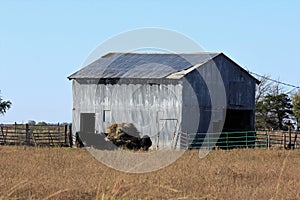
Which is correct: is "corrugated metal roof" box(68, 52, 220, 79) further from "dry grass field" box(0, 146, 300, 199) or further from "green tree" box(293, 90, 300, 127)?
"green tree" box(293, 90, 300, 127)

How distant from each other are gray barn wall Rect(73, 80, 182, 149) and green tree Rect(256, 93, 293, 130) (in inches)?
1154

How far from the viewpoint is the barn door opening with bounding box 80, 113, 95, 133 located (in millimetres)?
34438

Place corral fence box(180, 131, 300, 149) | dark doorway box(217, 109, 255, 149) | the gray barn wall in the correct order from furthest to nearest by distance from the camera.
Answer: dark doorway box(217, 109, 255, 149) < the gray barn wall < corral fence box(180, 131, 300, 149)

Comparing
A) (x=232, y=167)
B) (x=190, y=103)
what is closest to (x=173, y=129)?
(x=190, y=103)

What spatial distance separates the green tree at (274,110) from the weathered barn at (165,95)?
25.0 m

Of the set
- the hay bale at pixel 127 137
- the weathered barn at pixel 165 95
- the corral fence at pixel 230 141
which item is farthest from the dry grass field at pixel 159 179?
the weathered barn at pixel 165 95

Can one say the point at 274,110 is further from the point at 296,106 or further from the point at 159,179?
the point at 159,179

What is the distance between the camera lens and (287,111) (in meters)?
61.1

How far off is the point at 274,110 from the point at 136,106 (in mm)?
30862

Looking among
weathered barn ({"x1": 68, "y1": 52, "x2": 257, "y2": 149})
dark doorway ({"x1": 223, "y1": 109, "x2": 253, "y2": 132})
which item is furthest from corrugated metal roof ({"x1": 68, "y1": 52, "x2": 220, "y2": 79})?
dark doorway ({"x1": 223, "y1": 109, "x2": 253, "y2": 132})

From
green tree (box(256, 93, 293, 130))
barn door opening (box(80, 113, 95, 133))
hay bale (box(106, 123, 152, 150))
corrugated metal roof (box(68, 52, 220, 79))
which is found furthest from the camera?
green tree (box(256, 93, 293, 130))

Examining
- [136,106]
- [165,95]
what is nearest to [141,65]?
[136,106]

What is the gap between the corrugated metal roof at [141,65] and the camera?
109ft

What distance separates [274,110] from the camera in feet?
201
